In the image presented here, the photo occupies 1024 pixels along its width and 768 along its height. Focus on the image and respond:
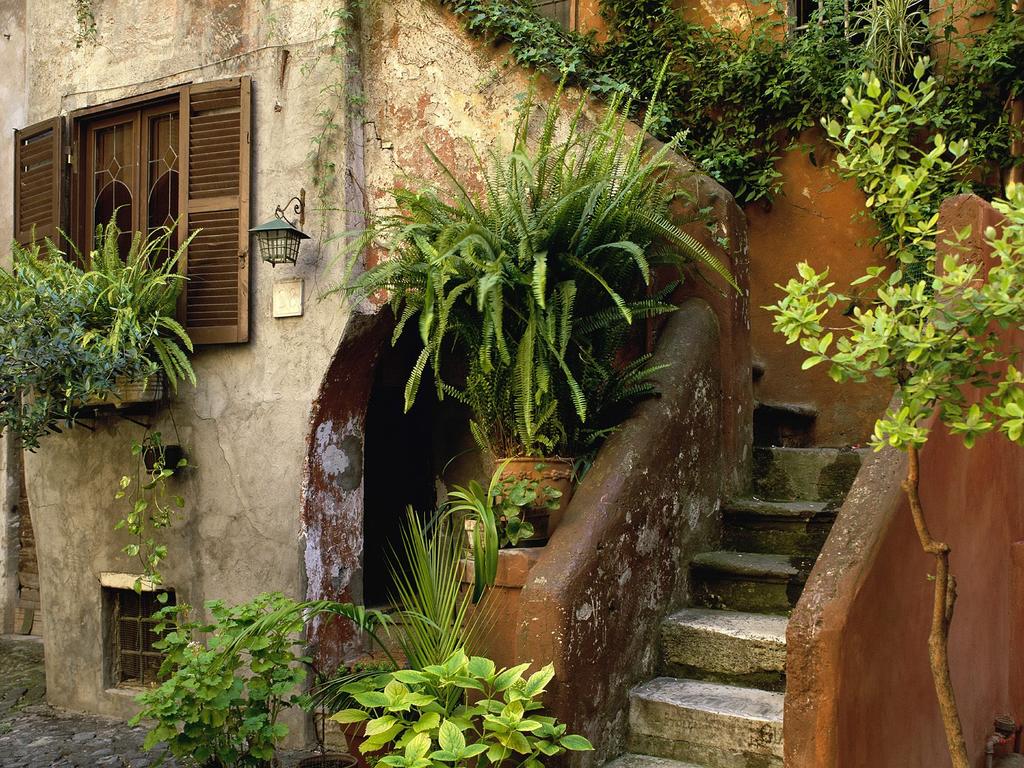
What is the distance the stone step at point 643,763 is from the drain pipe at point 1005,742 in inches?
59.4

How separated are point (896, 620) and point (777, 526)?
4.28ft

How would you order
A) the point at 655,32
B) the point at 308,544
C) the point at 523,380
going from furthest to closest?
the point at 655,32 < the point at 308,544 < the point at 523,380

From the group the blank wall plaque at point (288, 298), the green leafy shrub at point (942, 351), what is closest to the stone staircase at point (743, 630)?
the green leafy shrub at point (942, 351)

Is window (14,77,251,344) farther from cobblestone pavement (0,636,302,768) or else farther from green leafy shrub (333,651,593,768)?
green leafy shrub (333,651,593,768)

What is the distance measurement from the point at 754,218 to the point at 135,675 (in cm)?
483

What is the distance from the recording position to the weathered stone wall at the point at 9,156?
8.38m

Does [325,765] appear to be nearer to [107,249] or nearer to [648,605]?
[648,605]

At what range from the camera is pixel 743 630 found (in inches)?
165

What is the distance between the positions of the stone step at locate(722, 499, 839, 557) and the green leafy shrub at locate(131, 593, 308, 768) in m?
2.06

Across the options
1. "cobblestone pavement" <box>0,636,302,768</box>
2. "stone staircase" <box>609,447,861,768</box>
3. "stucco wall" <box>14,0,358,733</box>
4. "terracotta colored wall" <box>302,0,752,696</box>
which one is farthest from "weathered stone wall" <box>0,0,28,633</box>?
"stone staircase" <box>609,447,861,768</box>

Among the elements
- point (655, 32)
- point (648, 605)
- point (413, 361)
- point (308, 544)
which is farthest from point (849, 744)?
point (655, 32)

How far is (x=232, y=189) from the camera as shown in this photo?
19.4 ft

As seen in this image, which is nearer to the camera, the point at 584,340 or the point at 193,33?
the point at 584,340

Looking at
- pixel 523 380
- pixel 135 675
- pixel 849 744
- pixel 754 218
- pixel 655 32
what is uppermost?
pixel 655 32
